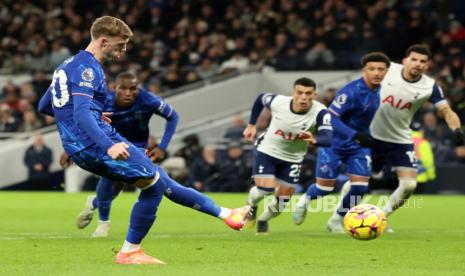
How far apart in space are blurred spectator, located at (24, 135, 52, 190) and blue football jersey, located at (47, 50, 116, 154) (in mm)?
16310

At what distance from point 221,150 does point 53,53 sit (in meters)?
7.24

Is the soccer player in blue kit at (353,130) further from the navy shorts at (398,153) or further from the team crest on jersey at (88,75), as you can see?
the team crest on jersey at (88,75)

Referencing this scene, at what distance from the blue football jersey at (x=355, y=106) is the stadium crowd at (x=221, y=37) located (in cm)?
1093

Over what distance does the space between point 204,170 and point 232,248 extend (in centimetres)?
1299

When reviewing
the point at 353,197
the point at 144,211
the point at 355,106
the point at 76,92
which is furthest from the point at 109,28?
the point at 353,197

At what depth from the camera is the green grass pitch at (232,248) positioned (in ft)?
30.9

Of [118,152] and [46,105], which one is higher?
[118,152]

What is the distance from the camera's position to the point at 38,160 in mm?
25812

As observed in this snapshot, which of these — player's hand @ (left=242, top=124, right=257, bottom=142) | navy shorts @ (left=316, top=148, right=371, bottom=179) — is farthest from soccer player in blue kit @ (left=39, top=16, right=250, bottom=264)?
navy shorts @ (left=316, top=148, right=371, bottom=179)

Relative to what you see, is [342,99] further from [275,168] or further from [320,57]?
[320,57]

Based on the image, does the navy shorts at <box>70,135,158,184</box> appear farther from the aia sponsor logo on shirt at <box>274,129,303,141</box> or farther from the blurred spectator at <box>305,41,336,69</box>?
the blurred spectator at <box>305,41,336,69</box>

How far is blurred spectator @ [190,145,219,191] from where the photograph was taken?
24297 millimetres

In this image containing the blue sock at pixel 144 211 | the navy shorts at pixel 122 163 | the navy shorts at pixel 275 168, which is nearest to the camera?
the navy shorts at pixel 122 163

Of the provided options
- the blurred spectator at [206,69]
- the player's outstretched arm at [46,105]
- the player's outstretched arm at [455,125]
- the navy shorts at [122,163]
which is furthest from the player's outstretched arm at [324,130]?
the blurred spectator at [206,69]
